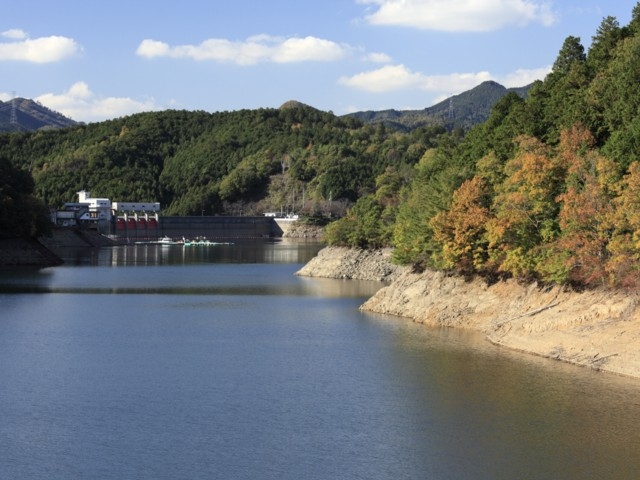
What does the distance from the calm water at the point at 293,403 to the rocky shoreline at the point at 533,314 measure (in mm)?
1316

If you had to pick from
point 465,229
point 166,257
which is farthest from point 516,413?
point 166,257

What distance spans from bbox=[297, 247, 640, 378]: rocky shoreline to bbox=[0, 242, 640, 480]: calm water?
1.32m

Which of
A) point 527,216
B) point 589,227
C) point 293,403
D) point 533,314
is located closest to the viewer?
point 293,403

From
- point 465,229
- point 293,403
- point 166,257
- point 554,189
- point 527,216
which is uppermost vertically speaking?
point 554,189

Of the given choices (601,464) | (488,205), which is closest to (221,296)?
(488,205)

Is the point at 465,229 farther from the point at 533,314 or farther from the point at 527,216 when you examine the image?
the point at 533,314

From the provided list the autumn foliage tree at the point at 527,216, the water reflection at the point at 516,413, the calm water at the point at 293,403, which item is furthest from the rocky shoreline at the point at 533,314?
the autumn foliage tree at the point at 527,216

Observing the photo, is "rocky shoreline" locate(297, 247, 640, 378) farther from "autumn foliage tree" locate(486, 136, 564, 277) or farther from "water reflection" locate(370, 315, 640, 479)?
"autumn foliage tree" locate(486, 136, 564, 277)

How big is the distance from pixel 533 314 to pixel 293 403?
1710 centimetres

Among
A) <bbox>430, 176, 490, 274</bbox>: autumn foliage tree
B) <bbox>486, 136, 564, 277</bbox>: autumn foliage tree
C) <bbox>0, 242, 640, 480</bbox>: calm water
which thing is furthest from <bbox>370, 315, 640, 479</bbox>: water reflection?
<bbox>430, 176, 490, 274</bbox>: autumn foliage tree

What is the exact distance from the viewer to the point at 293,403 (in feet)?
127

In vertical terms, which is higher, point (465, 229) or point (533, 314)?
point (465, 229)

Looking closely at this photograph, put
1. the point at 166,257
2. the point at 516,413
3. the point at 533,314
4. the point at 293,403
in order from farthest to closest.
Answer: the point at 166,257, the point at 533,314, the point at 293,403, the point at 516,413

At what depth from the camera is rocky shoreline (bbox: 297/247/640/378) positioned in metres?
43.4
